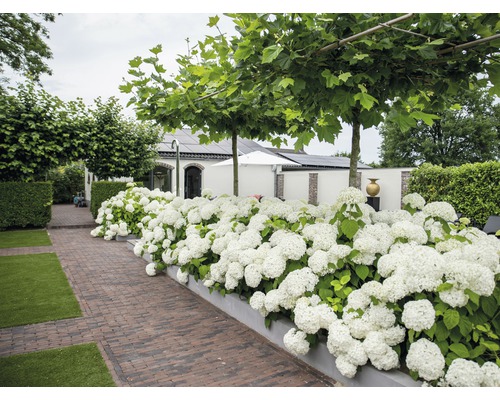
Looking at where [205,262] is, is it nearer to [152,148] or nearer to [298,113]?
[298,113]

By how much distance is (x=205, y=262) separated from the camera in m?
5.49

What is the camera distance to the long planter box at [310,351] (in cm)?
283

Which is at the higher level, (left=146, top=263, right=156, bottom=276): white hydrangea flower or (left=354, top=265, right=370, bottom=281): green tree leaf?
(left=354, top=265, right=370, bottom=281): green tree leaf

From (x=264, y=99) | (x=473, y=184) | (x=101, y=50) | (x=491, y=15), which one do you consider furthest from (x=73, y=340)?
(x=473, y=184)

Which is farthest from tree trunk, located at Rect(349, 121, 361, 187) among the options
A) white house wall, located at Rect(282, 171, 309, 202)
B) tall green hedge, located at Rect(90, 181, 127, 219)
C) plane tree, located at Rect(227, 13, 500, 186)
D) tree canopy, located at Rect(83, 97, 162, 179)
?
white house wall, located at Rect(282, 171, 309, 202)

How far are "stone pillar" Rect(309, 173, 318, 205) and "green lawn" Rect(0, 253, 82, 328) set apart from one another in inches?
632

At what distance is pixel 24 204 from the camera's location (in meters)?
12.9

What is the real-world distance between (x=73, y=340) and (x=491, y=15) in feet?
16.1

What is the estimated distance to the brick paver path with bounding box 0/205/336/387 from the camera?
10.8 ft

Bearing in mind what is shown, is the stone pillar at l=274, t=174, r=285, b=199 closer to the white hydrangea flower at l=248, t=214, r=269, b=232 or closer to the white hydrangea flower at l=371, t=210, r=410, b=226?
the white hydrangea flower at l=248, t=214, r=269, b=232

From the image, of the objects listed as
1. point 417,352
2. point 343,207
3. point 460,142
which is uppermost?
point 460,142

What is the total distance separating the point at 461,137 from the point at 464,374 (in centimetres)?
3476

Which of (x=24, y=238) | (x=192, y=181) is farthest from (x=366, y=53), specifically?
(x=192, y=181)

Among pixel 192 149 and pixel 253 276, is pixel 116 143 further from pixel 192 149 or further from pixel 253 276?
pixel 253 276
